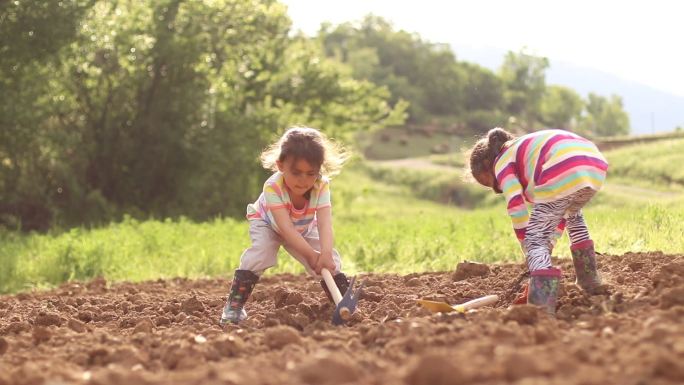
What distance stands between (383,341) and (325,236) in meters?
1.76

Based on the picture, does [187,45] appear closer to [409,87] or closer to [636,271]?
[636,271]

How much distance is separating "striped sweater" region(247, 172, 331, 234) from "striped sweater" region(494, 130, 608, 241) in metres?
1.01

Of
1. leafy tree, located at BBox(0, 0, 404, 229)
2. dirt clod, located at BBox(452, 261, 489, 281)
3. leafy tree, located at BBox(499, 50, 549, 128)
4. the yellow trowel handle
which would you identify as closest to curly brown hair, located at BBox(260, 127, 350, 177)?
the yellow trowel handle

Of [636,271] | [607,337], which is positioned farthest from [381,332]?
[636,271]

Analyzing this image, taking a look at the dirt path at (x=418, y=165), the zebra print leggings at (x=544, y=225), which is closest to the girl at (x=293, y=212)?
the zebra print leggings at (x=544, y=225)

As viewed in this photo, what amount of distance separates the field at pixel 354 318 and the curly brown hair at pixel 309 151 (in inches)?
33.3

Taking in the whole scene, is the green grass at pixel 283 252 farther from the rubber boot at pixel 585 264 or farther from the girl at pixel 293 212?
the girl at pixel 293 212

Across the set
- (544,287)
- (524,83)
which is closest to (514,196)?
(544,287)

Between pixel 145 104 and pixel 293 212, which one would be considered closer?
pixel 293 212

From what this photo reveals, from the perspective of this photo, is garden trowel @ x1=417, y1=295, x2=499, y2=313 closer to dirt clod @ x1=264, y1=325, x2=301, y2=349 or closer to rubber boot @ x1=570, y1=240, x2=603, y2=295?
rubber boot @ x1=570, y1=240, x2=603, y2=295

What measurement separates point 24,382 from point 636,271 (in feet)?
14.1

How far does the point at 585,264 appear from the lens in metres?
5.54

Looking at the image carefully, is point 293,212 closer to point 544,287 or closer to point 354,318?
point 354,318

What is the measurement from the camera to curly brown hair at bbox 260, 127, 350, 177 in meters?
5.25
